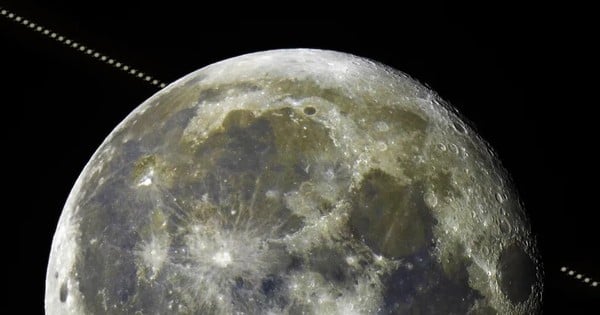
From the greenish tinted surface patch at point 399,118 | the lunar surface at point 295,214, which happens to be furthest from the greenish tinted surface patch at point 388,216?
the greenish tinted surface patch at point 399,118

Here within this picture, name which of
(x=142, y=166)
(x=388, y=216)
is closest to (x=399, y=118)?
(x=388, y=216)

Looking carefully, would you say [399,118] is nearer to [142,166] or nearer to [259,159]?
[259,159]

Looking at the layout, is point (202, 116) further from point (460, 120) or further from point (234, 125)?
point (460, 120)

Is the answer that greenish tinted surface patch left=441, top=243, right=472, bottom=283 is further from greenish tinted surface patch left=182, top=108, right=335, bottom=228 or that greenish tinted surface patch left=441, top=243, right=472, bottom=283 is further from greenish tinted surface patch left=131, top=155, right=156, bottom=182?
greenish tinted surface patch left=131, top=155, right=156, bottom=182

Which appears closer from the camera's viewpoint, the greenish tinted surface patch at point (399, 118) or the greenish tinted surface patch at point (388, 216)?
the greenish tinted surface patch at point (388, 216)

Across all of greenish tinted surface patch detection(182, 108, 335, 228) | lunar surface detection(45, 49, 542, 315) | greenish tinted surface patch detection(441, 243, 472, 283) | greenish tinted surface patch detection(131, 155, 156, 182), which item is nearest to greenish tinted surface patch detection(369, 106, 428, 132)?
lunar surface detection(45, 49, 542, 315)

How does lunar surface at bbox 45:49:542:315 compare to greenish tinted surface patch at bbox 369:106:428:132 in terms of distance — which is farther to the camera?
greenish tinted surface patch at bbox 369:106:428:132

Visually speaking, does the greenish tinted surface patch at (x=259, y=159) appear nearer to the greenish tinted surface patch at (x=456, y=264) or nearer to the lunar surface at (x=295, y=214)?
the lunar surface at (x=295, y=214)
